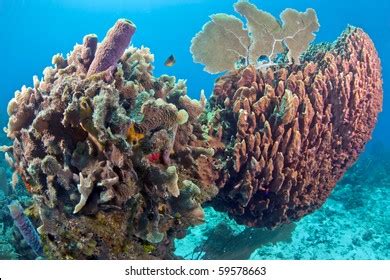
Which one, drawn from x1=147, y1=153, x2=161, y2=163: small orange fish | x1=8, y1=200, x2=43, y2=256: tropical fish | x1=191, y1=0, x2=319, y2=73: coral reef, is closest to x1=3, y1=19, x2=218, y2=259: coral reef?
x1=147, y1=153, x2=161, y2=163: small orange fish

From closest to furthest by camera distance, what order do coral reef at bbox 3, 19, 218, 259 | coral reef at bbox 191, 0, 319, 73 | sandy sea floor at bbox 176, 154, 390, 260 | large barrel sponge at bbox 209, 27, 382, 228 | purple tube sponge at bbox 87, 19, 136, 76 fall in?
coral reef at bbox 3, 19, 218, 259
purple tube sponge at bbox 87, 19, 136, 76
large barrel sponge at bbox 209, 27, 382, 228
coral reef at bbox 191, 0, 319, 73
sandy sea floor at bbox 176, 154, 390, 260

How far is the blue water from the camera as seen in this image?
48031 mm

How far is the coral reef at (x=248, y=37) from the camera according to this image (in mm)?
5000

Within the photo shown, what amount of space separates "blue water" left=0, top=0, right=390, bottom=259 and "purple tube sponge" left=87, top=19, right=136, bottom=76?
50857 mm

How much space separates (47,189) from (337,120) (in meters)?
3.63

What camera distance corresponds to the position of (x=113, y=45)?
3.20 m

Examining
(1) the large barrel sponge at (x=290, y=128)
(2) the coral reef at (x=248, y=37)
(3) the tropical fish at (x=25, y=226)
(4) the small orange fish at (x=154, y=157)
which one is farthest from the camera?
(2) the coral reef at (x=248, y=37)

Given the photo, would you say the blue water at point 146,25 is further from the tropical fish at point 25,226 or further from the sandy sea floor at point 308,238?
the tropical fish at point 25,226

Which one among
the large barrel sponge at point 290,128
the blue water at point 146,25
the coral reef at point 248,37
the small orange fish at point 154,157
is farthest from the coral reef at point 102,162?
the blue water at point 146,25

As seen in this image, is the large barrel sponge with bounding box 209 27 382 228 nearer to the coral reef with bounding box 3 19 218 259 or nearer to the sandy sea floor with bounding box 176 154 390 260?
the coral reef with bounding box 3 19 218 259

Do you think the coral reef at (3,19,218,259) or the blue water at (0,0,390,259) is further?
the blue water at (0,0,390,259)

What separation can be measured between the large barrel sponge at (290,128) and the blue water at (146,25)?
159 ft

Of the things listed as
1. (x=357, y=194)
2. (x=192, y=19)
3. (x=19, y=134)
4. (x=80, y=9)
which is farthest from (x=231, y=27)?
(x=80, y=9)

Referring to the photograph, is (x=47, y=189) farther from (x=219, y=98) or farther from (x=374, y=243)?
(x=374, y=243)
